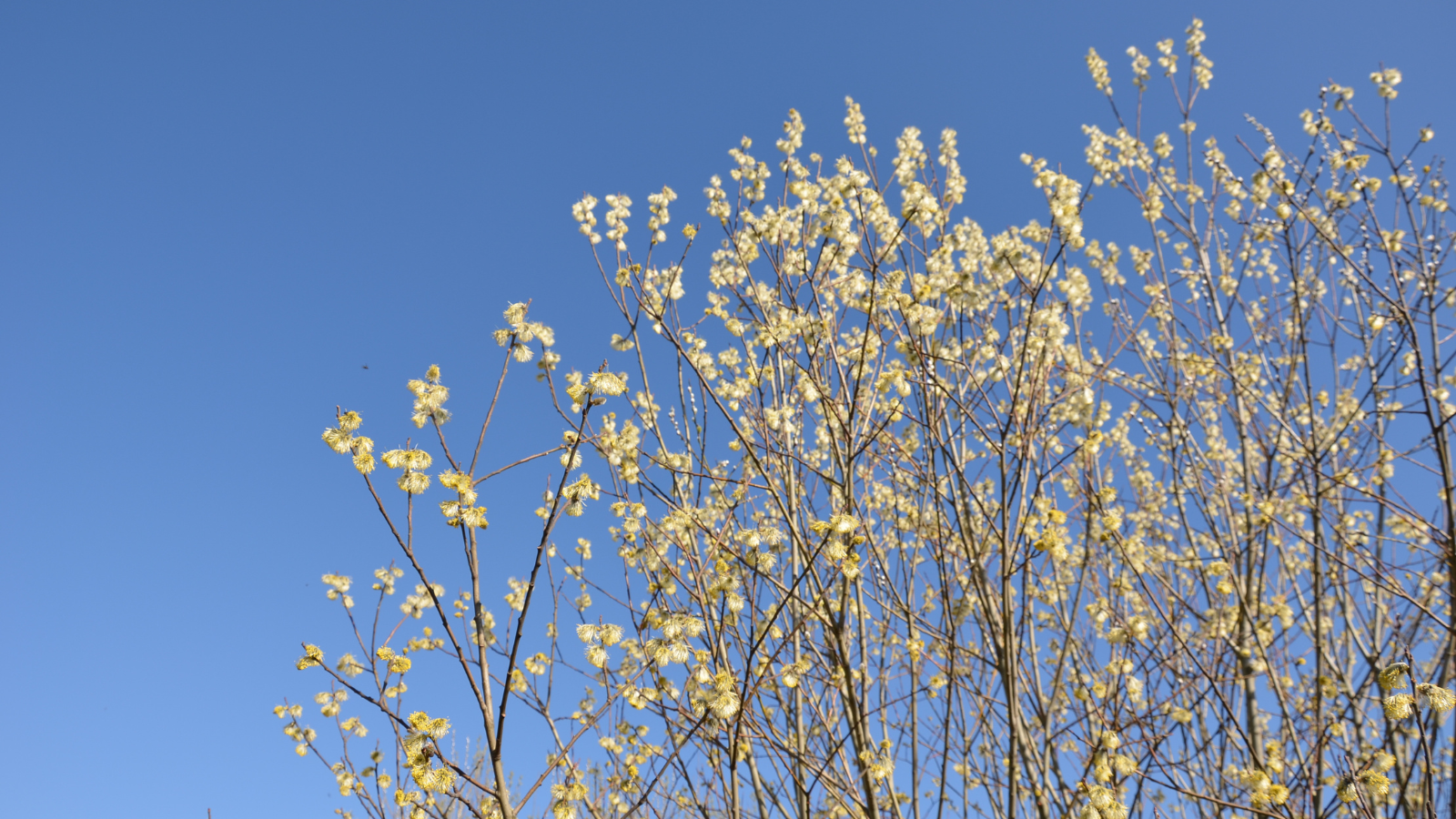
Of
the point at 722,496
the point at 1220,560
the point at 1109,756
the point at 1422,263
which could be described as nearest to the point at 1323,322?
the point at 1422,263

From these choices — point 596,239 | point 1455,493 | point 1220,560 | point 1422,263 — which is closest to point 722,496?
point 596,239

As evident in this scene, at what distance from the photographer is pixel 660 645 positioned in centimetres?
224

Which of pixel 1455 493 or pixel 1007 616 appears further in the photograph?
→ pixel 1455 493

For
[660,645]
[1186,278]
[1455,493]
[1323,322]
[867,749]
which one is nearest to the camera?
[660,645]

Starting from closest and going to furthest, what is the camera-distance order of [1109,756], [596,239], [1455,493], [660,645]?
[660,645], [1109,756], [1455,493], [596,239]

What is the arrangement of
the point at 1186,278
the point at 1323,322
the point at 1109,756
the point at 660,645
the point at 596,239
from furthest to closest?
the point at 1186,278 → the point at 1323,322 → the point at 596,239 → the point at 1109,756 → the point at 660,645

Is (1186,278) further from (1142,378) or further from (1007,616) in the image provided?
(1007,616)

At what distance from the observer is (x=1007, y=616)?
2.46 metres

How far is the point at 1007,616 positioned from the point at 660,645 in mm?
1104

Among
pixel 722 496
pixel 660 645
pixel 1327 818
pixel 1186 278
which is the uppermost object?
pixel 1186 278

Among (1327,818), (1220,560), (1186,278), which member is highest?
(1186,278)

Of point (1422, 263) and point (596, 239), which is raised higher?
point (596, 239)

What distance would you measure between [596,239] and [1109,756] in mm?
2734

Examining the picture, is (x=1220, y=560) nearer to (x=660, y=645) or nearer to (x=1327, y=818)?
(x=1327, y=818)
